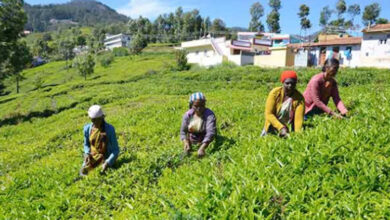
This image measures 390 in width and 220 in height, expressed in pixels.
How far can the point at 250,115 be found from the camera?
891 centimetres

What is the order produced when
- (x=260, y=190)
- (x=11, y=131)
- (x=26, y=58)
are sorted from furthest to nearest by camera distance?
(x=26, y=58)
(x=11, y=131)
(x=260, y=190)

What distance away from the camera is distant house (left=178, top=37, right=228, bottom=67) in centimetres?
4599

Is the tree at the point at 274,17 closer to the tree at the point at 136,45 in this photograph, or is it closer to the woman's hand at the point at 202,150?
the tree at the point at 136,45

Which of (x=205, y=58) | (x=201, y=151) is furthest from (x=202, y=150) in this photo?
(x=205, y=58)

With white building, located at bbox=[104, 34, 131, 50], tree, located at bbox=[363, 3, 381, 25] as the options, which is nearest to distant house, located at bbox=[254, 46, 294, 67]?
tree, located at bbox=[363, 3, 381, 25]

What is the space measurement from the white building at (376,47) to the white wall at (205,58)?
1850 cm

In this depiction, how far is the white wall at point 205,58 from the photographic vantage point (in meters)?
45.4

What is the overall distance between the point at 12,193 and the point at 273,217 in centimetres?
506

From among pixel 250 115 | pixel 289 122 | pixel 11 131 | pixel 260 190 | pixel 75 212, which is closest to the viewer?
pixel 260 190

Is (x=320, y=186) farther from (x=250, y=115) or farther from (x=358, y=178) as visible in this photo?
(x=250, y=115)

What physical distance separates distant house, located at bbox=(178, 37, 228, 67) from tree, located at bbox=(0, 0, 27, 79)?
88.6ft

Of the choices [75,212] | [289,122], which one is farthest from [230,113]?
[75,212]

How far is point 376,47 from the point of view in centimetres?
3200

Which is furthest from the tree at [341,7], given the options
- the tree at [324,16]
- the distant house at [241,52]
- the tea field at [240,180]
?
the tea field at [240,180]
